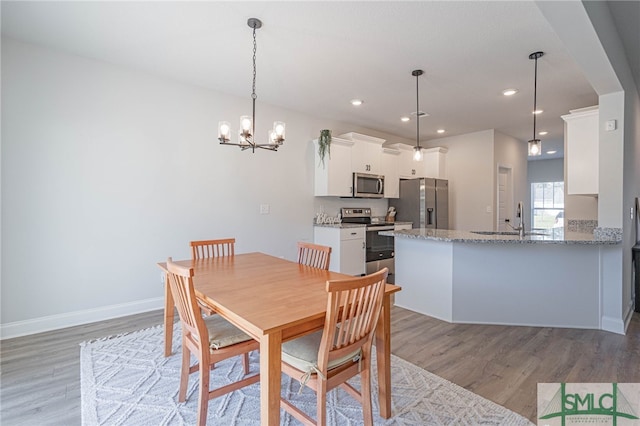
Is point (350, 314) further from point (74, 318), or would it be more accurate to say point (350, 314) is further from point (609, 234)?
point (74, 318)

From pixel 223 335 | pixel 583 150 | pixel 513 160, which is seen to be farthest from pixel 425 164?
pixel 223 335

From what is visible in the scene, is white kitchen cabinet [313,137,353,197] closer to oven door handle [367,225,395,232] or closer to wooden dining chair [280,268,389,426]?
oven door handle [367,225,395,232]

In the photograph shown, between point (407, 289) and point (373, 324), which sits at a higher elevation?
point (373, 324)

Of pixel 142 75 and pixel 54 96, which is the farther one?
pixel 142 75

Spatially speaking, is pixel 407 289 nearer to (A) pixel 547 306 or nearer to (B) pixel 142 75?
(A) pixel 547 306

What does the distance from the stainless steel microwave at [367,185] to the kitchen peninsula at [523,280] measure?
193 cm

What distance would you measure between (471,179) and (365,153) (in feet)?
7.23

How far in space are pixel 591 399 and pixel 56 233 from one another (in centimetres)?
430

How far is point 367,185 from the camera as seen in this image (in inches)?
206

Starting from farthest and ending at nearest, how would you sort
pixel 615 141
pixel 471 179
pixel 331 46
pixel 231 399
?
pixel 471 179
pixel 615 141
pixel 331 46
pixel 231 399

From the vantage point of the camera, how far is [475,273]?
3.10 metres

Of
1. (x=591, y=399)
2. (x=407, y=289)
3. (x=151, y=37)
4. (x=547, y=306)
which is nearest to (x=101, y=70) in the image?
(x=151, y=37)

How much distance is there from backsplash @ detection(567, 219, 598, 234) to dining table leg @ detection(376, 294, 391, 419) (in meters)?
4.44

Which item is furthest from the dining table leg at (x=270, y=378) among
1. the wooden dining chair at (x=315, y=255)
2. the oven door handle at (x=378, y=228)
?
the oven door handle at (x=378, y=228)
